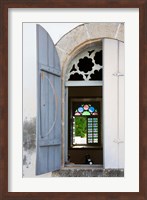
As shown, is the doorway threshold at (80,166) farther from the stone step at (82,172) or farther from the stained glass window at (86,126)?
the stained glass window at (86,126)

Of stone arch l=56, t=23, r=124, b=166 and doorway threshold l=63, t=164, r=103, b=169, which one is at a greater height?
stone arch l=56, t=23, r=124, b=166

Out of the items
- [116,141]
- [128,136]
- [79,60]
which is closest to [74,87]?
[79,60]

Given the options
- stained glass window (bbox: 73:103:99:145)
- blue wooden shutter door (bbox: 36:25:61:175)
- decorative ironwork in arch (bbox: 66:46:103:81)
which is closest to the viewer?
blue wooden shutter door (bbox: 36:25:61:175)

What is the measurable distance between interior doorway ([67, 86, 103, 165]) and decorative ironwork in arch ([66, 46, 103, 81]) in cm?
9

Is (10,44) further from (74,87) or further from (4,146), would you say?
(74,87)

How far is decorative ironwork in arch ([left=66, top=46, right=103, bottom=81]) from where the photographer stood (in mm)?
4055

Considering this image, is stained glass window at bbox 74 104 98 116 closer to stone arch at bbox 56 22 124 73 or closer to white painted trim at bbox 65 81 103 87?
white painted trim at bbox 65 81 103 87

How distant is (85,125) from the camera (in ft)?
12.6

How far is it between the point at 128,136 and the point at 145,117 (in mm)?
230

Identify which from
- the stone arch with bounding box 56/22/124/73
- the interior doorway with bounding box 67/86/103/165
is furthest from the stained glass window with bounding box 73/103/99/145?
the stone arch with bounding box 56/22/124/73

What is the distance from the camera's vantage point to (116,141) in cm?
378

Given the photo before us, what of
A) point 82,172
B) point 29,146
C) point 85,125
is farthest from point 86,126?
point 29,146

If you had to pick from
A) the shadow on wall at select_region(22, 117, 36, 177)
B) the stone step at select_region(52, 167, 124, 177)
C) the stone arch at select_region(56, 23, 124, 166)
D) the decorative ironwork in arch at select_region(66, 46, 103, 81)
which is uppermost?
the stone arch at select_region(56, 23, 124, 166)

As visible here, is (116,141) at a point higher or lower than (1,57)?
lower
